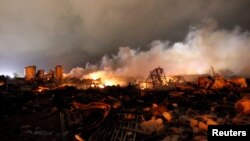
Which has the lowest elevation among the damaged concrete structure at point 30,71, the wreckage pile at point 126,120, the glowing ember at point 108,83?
the wreckage pile at point 126,120

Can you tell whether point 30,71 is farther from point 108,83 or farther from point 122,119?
point 122,119

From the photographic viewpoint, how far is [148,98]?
2212 centimetres

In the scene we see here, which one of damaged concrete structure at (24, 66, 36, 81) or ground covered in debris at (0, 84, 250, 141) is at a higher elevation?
damaged concrete structure at (24, 66, 36, 81)

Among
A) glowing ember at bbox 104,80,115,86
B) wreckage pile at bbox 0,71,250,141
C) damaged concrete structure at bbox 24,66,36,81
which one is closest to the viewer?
wreckage pile at bbox 0,71,250,141

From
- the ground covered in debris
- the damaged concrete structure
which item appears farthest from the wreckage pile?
the damaged concrete structure

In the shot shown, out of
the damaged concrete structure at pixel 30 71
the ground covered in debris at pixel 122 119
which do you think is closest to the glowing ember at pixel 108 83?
the damaged concrete structure at pixel 30 71

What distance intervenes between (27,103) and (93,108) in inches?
354

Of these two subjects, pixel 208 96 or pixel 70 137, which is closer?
pixel 70 137

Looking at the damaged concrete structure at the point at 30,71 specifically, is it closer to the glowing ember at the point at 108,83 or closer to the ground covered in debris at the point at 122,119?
the glowing ember at the point at 108,83

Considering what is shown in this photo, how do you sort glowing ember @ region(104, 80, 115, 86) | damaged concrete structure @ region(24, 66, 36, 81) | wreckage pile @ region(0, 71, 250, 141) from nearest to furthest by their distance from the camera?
wreckage pile @ region(0, 71, 250, 141) < damaged concrete structure @ region(24, 66, 36, 81) < glowing ember @ region(104, 80, 115, 86)

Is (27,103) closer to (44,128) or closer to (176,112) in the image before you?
(44,128)

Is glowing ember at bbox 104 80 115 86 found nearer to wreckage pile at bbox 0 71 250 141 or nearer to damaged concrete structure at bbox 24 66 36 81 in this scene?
damaged concrete structure at bbox 24 66 36 81

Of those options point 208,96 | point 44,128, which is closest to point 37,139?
point 44,128

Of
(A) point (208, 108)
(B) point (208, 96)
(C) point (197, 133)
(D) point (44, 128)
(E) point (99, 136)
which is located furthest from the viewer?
(B) point (208, 96)
